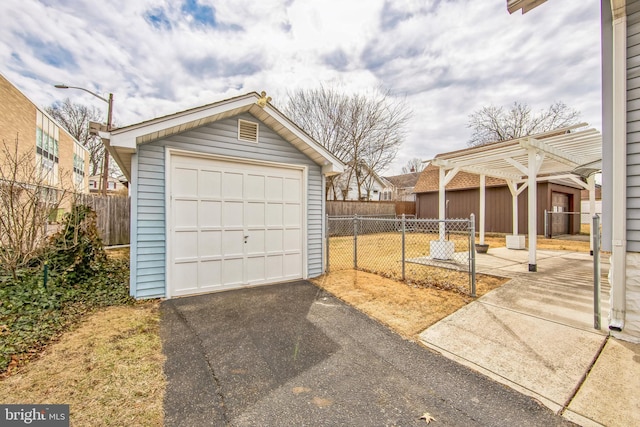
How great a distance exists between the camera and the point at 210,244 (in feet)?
16.3

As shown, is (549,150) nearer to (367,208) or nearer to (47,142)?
(367,208)

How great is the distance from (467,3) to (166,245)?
721cm

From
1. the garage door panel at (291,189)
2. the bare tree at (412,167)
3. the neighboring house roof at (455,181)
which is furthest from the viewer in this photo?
the bare tree at (412,167)

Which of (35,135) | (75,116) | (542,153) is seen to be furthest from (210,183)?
(75,116)

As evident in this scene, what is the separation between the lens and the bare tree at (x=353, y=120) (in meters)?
17.6

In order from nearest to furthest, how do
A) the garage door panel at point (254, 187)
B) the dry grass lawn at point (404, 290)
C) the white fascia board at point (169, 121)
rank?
1. the dry grass lawn at point (404, 290)
2. the white fascia board at point (169, 121)
3. the garage door panel at point (254, 187)

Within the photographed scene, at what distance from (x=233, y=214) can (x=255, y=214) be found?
435 millimetres

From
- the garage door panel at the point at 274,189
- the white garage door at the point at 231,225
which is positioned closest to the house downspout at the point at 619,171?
the white garage door at the point at 231,225

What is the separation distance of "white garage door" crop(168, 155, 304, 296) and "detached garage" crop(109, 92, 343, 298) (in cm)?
2

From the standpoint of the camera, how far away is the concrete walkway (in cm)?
208

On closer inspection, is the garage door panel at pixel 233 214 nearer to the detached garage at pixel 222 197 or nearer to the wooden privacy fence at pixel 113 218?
the detached garage at pixel 222 197

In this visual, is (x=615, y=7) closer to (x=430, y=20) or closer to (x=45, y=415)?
(x=430, y=20)

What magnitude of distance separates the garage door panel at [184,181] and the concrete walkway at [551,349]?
437 centimetres

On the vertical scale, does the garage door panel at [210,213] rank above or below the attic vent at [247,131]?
below
